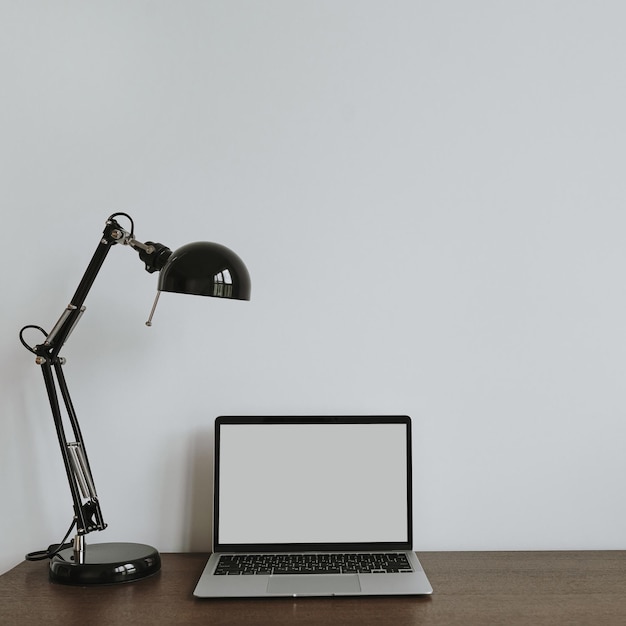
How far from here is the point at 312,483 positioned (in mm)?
1268

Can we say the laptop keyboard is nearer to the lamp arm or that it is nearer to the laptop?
the laptop

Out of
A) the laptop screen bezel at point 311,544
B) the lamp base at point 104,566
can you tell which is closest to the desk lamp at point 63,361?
the lamp base at point 104,566

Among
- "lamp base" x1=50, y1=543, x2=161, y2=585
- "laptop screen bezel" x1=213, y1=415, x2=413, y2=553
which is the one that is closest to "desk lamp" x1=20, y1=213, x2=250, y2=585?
"lamp base" x1=50, y1=543, x2=161, y2=585

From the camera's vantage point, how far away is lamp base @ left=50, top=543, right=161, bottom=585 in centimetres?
112

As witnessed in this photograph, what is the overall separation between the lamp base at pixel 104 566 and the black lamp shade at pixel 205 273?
43cm

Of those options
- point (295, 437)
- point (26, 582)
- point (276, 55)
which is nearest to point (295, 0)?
point (276, 55)

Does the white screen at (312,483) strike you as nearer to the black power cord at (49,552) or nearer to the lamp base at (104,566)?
the lamp base at (104,566)

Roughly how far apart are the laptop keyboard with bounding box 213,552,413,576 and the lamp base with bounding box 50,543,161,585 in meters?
0.11

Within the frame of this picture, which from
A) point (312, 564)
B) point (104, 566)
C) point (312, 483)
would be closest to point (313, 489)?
point (312, 483)

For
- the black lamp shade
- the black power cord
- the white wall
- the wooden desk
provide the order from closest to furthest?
the wooden desk → the black lamp shade → the black power cord → the white wall

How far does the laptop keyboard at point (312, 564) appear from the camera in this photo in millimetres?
1156

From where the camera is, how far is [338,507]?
1.26 m

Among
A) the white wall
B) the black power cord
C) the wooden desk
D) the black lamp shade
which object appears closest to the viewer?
the wooden desk

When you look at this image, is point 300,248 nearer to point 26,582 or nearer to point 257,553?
point 257,553
